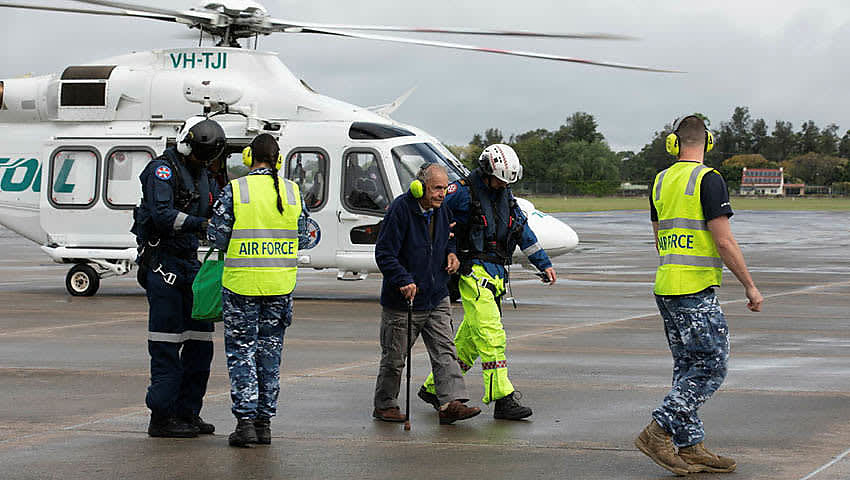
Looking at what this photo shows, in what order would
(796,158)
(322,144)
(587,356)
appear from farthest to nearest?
(796,158), (322,144), (587,356)

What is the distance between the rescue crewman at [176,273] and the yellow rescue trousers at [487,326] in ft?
5.44

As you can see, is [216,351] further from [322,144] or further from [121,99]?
[121,99]

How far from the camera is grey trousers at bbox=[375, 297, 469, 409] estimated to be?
7859 millimetres

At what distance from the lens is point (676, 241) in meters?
6.41

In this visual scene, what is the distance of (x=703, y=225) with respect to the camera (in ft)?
20.8

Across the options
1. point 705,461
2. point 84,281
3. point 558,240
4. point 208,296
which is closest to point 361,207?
point 558,240

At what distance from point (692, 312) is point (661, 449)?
758mm

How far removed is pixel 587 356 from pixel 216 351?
3570 mm

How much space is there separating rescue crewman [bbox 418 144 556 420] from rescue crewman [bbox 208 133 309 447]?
1.44 metres

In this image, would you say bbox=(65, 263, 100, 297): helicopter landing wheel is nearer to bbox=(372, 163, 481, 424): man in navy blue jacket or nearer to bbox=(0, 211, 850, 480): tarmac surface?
bbox=(0, 211, 850, 480): tarmac surface

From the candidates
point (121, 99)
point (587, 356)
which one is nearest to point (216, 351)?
point (587, 356)

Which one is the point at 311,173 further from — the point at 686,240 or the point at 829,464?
the point at 829,464

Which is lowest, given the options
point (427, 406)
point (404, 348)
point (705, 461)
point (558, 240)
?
point (427, 406)

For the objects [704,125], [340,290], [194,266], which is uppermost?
[704,125]
